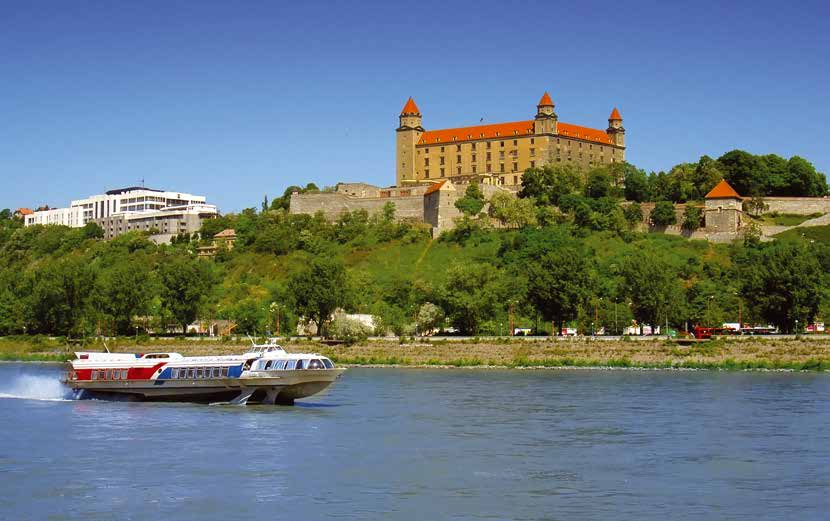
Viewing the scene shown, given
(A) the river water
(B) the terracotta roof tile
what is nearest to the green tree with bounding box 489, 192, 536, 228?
(B) the terracotta roof tile

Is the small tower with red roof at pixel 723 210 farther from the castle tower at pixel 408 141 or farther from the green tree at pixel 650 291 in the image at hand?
the castle tower at pixel 408 141

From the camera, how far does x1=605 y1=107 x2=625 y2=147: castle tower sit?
502 ft

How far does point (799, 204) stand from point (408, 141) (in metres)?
54.4

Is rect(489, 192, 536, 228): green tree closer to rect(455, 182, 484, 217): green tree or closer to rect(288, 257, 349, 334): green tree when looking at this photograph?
rect(455, 182, 484, 217): green tree

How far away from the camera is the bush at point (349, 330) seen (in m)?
75.8

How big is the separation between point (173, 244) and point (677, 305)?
8417 centimetres

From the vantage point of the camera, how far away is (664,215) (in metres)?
114

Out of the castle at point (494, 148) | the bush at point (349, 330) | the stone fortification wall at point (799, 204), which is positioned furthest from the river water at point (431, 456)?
the castle at point (494, 148)

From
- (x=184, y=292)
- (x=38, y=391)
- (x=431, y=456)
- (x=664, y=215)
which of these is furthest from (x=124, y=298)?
(x=431, y=456)

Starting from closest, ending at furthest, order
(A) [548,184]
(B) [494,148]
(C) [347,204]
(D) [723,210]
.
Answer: (D) [723,210] < (A) [548,184] < (C) [347,204] < (B) [494,148]

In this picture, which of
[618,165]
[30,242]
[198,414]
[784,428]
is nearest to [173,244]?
[30,242]

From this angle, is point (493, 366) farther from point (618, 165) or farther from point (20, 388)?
point (618, 165)

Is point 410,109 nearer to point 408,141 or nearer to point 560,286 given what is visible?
point 408,141

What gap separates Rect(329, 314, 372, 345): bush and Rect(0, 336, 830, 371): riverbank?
119cm
